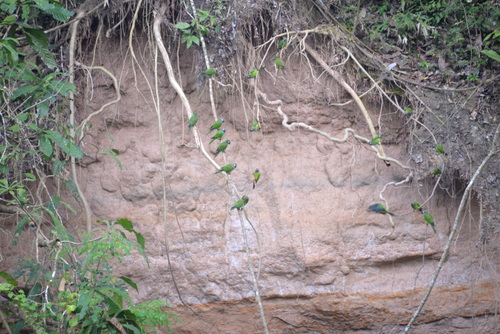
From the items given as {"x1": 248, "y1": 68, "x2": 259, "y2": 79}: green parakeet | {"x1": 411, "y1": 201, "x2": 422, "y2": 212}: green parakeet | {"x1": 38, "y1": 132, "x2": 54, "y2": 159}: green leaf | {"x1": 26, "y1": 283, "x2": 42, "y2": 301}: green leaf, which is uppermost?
{"x1": 248, "y1": 68, "x2": 259, "y2": 79}: green parakeet

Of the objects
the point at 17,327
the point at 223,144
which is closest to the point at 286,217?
the point at 223,144

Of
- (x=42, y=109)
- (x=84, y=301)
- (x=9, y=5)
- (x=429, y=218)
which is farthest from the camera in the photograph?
(x=429, y=218)

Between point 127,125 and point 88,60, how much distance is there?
2.02 feet

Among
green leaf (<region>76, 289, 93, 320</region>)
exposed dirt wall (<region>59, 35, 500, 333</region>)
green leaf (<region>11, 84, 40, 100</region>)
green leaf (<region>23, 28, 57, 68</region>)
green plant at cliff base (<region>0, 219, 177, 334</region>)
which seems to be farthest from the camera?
Result: exposed dirt wall (<region>59, 35, 500, 333</region>)

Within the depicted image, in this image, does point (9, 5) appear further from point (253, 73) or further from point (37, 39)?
point (253, 73)

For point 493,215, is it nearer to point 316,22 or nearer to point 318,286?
point 318,286

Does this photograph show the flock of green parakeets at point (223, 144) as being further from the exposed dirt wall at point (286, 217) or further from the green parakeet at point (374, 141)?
the green parakeet at point (374, 141)

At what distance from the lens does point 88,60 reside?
14.2 ft

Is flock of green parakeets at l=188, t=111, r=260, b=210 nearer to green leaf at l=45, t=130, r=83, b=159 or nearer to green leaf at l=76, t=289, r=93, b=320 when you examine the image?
green leaf at l=45, t=130, r=83, b=159

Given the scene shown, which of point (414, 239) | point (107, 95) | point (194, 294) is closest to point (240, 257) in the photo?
point (194, 294)

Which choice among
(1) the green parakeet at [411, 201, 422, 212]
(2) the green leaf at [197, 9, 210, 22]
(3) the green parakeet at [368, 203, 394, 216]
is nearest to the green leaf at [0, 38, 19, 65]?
(2) the green leaf at [197, 9, 210, 22]

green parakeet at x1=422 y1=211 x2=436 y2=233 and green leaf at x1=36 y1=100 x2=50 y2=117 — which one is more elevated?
green leaf at x1=36 y1=100 x2=50 y2=117

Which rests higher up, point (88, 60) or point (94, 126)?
point (88, 60)

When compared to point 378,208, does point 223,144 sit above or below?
above
